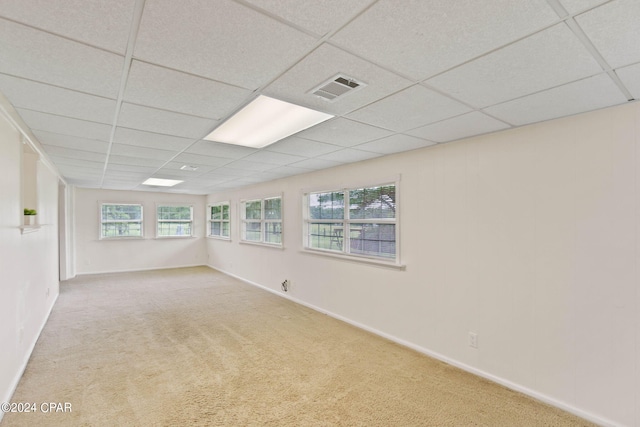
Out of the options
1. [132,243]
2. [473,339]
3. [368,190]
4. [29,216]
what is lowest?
[473,339]

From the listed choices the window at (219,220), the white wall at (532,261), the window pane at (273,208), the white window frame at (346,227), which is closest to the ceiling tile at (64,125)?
the white window frame at (346,227)

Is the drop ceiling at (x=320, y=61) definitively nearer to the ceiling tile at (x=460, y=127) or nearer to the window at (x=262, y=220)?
the ceiling tile at (x=460, y=127)

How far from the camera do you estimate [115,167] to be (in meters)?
4.57

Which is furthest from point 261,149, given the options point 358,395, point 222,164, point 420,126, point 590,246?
point 590,246

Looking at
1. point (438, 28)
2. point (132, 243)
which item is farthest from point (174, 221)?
point (438, 28)

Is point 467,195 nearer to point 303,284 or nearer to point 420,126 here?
point 420,126

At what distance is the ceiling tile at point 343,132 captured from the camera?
8.29 ft

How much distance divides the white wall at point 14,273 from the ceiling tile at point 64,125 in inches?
5.8

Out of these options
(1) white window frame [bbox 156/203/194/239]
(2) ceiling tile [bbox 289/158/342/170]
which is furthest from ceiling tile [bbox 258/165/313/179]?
(1) white window frame [bbox 156/203/194/239]

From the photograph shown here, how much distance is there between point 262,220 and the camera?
254 inches

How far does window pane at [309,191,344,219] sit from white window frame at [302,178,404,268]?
6 cm

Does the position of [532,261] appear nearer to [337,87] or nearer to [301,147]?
[337,87]

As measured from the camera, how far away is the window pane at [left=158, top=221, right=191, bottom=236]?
28.6 feet

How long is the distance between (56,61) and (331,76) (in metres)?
1.41
